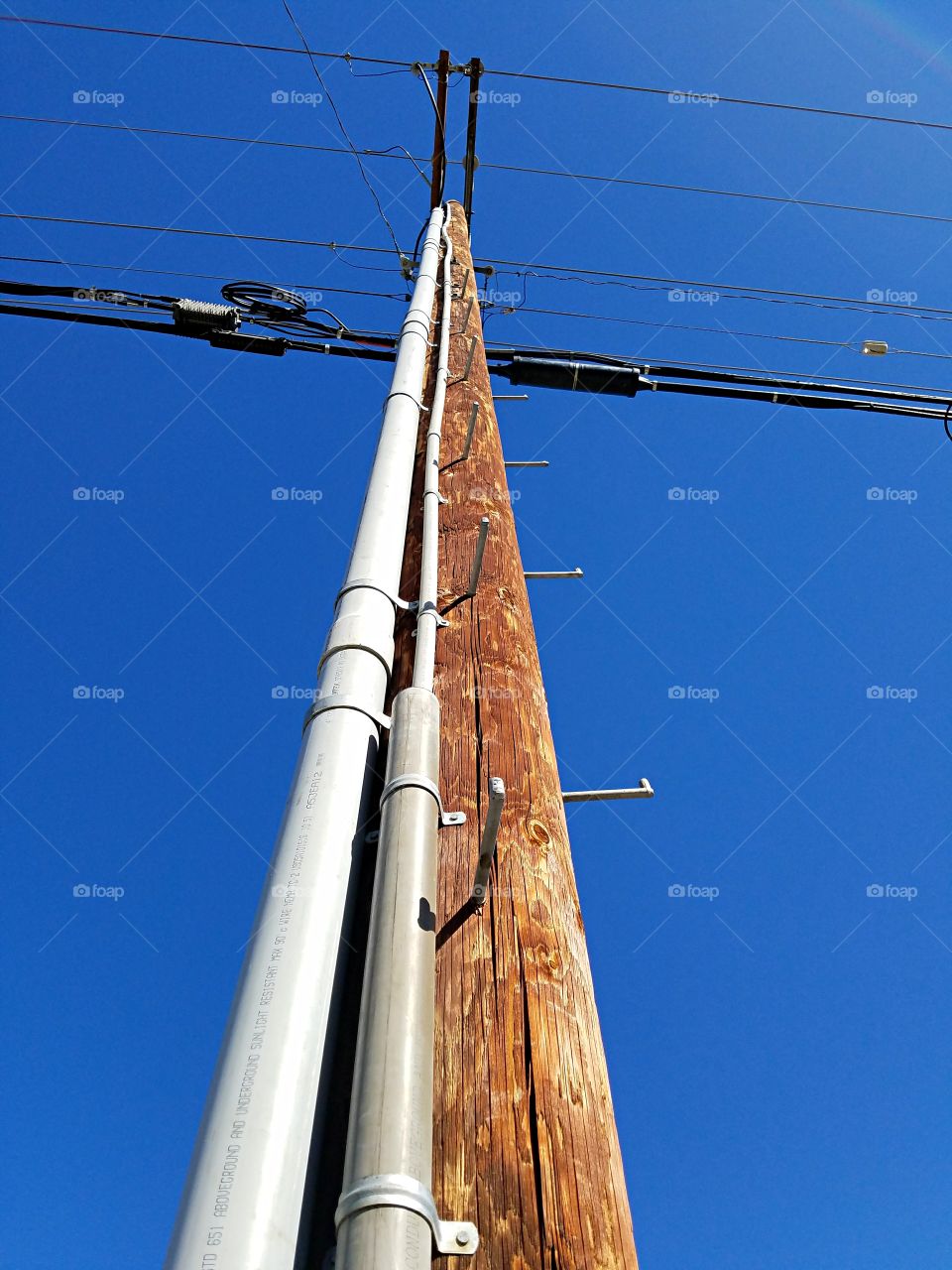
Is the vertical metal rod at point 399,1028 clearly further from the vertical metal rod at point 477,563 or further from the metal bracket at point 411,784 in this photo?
the vertical metal rod at point 477,563

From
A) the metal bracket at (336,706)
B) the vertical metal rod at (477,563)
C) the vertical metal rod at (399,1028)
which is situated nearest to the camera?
the vertical metal rod at (399,1028)

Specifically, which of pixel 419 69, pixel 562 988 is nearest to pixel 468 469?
pixel 562 988

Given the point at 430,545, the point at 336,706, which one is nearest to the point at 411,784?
the point at 336,706

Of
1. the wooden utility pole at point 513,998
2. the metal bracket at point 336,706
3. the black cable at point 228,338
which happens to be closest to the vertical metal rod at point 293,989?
the metal bracket at point 336,706

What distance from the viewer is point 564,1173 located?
96cm

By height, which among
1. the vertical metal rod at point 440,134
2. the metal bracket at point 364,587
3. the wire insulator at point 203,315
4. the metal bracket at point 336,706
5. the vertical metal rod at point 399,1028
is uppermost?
the vertical metal rod at point 440,134

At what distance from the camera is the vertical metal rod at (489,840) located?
1.13 meters

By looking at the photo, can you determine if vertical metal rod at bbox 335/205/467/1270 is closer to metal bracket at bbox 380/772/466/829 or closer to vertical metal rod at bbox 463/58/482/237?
metal bracket at bbox 380/772/466/829

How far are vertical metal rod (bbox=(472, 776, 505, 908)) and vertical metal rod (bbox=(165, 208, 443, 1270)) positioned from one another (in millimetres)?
198

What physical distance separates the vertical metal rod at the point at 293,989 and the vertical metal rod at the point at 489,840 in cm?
20

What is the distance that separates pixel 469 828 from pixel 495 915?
20 cm

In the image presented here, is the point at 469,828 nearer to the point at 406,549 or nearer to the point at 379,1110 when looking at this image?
the point at 379,1110

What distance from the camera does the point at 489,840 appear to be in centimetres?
118

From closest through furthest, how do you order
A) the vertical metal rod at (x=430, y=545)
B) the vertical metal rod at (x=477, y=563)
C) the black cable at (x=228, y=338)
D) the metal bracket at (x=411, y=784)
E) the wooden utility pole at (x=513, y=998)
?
the wooden utility pole at (x=513, y=998) → the metal bracket at (x=411, y=784) → the vertical metal rod at (x=430, y=545) → the vertical metal rod at (x=477, y=563) → the black cable at (x=228, y=338)
